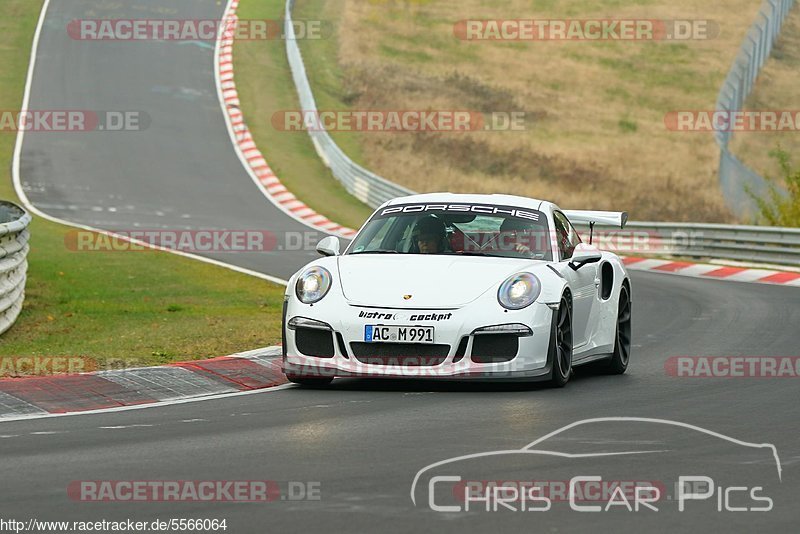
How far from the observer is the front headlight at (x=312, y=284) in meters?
10.7

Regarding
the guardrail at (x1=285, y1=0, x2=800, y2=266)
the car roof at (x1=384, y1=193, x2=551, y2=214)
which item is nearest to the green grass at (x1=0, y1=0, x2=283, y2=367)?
the car roof at (x1=384, y1=193, x2=551, y2=214)

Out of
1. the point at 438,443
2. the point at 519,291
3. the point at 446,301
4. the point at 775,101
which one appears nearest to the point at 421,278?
the point at 446,301

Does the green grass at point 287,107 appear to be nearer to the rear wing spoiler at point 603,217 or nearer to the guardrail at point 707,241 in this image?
the guardrail at point 707,241

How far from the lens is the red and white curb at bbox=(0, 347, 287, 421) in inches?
375

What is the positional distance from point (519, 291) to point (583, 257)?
94 centimetres

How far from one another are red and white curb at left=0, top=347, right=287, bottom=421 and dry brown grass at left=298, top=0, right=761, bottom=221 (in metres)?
25.7

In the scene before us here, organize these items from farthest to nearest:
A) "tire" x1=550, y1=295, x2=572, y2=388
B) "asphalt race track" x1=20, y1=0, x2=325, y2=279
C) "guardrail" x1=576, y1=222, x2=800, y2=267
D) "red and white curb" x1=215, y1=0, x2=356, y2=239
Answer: "red and white curb" x1=215, y1=0, x2=356, y2=239
"asphalt race track" x1=20, y1=0, x2=325, y2=279
"guardrail" x1=576, y1=222, x2=800, y2=267
"tire" x1=550, y1=295, x2=572, y2=388

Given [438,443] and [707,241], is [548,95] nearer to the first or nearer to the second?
[707,241]

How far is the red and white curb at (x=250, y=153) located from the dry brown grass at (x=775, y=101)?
1412 cm

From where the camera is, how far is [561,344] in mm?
10828

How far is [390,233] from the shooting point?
1162 cm

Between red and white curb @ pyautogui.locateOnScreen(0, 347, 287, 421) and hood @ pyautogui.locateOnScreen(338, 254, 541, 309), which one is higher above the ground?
hood @ pyautogui.locateOnScreen(338, 254, 541, 309)

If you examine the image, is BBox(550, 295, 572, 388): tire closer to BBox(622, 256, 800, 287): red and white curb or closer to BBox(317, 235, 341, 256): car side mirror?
BBox(317, 235, 341, 256): car side mirror

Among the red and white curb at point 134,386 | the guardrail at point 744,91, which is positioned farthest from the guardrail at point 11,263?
the guardrail at point 744,91
